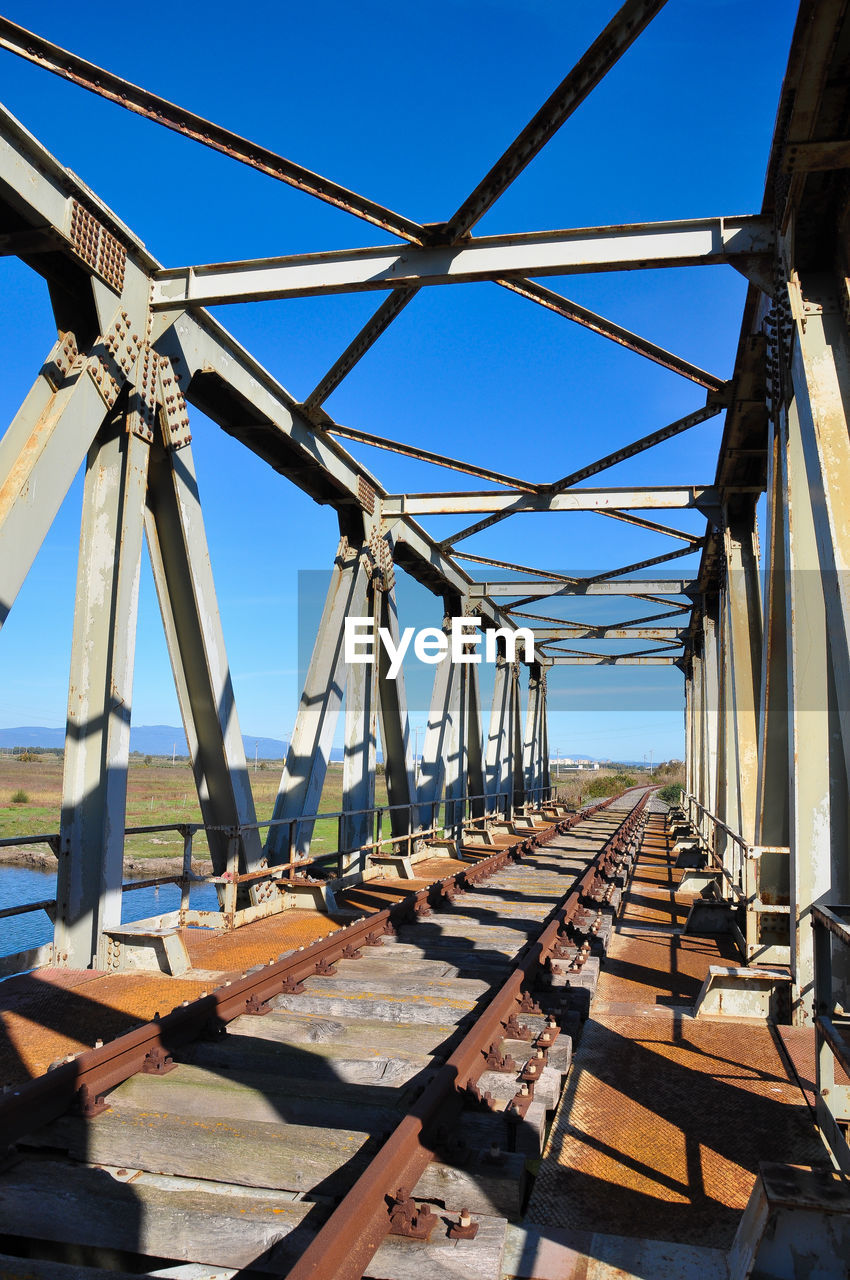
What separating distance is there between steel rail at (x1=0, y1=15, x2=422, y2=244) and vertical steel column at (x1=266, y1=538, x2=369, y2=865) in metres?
4.97

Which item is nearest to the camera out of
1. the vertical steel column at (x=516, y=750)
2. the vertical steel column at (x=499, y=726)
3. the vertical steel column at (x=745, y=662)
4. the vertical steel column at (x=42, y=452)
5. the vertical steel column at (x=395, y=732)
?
the vertical steel column at (x=42, y=452)

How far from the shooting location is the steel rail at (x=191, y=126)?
568cm

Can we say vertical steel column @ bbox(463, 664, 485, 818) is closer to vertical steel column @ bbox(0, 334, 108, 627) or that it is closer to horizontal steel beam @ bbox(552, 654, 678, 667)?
horizontal steel beam @ bbox(552, 654, 678, 667)

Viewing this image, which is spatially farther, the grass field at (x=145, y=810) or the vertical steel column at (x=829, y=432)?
the grass field at (x=145, y=810)

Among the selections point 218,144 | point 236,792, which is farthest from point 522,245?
point 236,792

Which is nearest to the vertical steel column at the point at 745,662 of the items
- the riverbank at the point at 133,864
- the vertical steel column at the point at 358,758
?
the vertical steel column at the point at 358,758

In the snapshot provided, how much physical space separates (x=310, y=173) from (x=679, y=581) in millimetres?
12702

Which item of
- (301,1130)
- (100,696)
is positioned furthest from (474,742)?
(301,1130)

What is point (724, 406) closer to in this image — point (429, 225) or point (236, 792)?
point (429, 225)

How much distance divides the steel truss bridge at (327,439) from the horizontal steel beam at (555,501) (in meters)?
1.06

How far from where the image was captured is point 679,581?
17375mm

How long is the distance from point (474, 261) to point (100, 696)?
14.5 feet

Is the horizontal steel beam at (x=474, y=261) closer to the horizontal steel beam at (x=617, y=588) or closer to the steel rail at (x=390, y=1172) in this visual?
the steel rail at (x=390, y=1172)

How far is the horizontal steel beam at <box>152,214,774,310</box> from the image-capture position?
637 centimetres
